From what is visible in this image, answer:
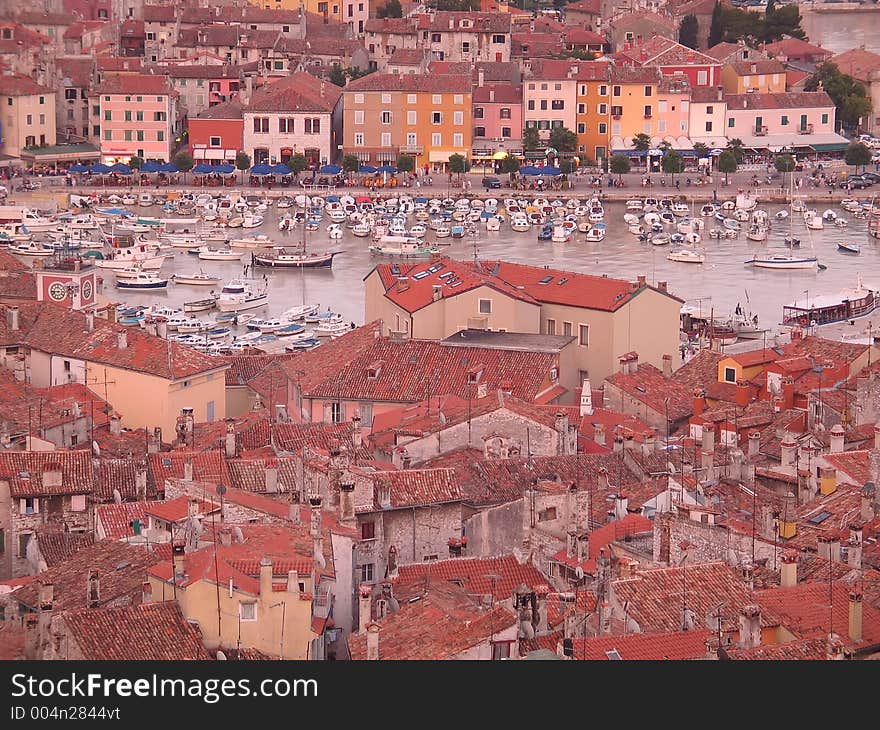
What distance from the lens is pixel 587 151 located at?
39.5m

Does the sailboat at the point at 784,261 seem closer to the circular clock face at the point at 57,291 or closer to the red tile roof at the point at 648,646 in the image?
the circular clock face at the point at 57,291

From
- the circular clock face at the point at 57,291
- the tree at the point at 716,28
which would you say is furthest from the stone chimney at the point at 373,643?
the tree at the point at 716,28

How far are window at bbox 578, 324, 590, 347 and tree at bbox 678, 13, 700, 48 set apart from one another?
103 ft

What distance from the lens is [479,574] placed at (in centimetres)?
823

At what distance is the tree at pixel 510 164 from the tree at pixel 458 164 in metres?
0.74

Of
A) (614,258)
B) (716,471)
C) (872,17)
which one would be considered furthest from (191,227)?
(872,17)

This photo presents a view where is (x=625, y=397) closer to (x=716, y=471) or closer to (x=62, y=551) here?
(x=716, y=471)

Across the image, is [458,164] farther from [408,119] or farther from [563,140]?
[563,140]

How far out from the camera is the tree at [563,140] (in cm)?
3881

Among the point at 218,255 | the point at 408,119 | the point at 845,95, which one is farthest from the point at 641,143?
the point at 218,255

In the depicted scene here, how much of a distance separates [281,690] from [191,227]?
31.6 meters

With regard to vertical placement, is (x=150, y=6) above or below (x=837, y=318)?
above

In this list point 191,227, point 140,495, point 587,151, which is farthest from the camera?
point 587,151

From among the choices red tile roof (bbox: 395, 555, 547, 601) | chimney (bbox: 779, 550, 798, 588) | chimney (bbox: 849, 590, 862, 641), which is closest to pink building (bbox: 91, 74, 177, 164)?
red tile roof (bbox: 395, 555, 547, 601)
